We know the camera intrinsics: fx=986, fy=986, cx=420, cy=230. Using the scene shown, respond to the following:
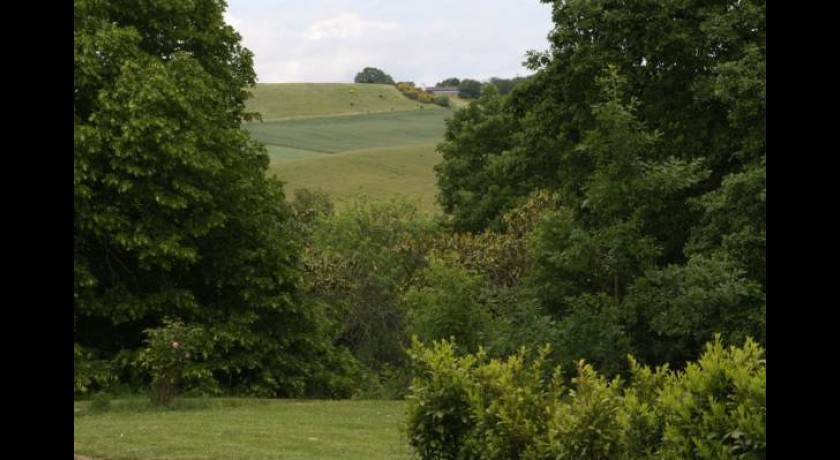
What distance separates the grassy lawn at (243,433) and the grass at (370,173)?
66.1m

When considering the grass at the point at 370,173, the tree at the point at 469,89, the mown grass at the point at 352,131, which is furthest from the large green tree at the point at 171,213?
the tree at the point at 469,89

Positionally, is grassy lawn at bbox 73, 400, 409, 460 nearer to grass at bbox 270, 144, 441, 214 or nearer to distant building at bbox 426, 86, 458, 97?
grass at bbox 270, 144, 441, 214

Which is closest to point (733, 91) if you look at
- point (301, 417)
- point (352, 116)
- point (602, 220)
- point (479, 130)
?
point (602, 220)

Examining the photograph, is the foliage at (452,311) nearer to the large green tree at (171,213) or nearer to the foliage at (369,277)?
the large green tree at (171,213)

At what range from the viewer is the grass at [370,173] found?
90812 millimetres

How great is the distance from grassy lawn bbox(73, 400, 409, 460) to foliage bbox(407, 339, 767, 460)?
5.56 ft

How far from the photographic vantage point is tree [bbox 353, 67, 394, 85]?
15988 centimetres

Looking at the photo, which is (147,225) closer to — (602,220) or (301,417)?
(301,417)

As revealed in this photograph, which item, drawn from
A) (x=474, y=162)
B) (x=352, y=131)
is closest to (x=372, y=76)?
(x=352, y=131)

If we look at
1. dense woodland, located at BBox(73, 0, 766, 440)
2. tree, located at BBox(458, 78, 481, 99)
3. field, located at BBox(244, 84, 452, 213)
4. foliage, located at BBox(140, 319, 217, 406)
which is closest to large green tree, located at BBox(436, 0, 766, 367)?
dense woodland, located at BBox(73, 0, 766, 440)

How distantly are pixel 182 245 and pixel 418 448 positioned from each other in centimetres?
1953

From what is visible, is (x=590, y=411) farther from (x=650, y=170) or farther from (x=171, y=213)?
(x=171, y=213)
